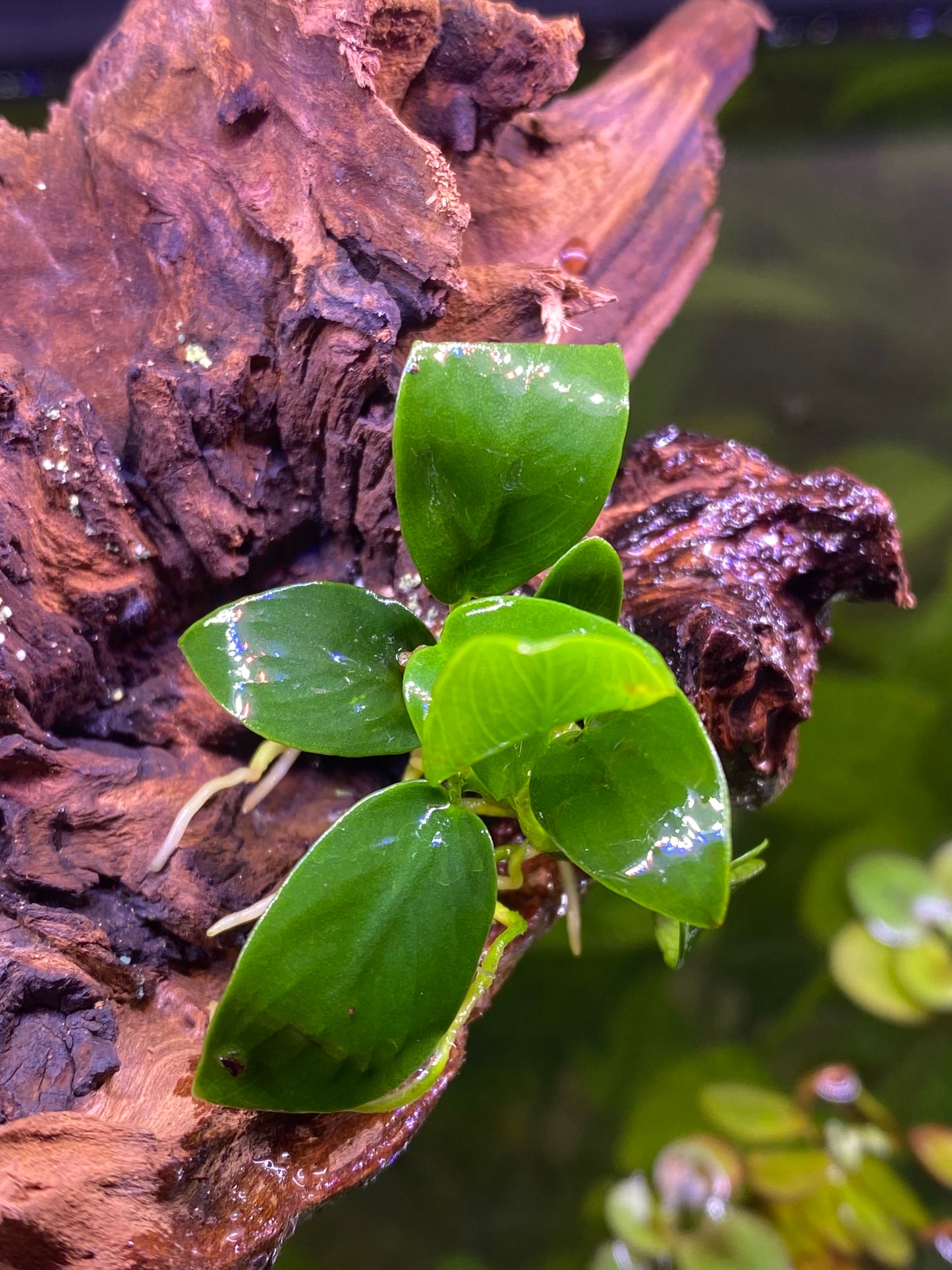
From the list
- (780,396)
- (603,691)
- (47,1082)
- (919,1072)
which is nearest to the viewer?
(603,691)

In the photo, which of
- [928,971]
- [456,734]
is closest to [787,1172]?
[928,971]

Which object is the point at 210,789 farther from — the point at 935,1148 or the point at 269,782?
the point at 935,1148

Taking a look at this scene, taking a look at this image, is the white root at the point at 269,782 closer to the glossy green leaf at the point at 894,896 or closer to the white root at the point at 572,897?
the white root at the point at 572,897

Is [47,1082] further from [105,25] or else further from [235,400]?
[105,25]

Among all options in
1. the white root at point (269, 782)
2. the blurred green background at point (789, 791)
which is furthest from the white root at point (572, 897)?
the blurred green background at point (789, 791)

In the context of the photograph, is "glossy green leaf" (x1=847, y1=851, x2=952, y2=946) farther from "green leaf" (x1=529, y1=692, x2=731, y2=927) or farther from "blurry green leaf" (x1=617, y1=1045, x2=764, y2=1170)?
"green leaf" (x1=529, y1=692, x2=731, y2=927)

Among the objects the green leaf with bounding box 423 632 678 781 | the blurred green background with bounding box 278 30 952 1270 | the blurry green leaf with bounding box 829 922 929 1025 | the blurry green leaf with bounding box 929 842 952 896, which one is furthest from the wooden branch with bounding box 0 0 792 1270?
the blurry green leaf with bounding box 929 842 952 896

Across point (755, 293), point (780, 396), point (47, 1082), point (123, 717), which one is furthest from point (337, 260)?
point (755, 293)
